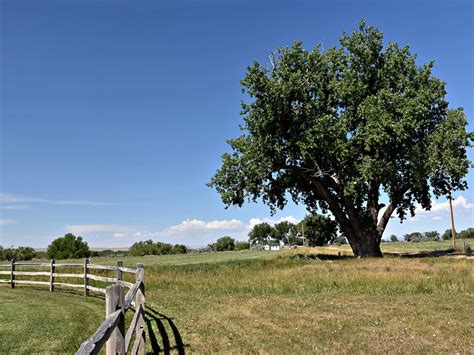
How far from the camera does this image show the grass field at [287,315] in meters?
9.69

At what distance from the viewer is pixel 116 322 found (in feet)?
15.6

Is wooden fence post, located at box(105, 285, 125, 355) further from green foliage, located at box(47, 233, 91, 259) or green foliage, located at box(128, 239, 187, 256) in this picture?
green foliage, located at box(128, 239, 187, 256)

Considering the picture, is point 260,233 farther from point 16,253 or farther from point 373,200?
point 373,200

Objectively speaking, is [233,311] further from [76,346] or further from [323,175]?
[323,175]

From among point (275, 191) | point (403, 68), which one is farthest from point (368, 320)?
point (403, 68)

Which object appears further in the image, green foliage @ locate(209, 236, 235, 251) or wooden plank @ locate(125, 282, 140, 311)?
green foliage @ locate(209, 236, 235, 251)

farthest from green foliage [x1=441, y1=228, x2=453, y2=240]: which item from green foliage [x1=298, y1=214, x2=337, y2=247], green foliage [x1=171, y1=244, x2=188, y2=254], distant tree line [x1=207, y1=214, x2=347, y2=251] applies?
green foliage [x1=171, y1=244, x2=188, y2=254]

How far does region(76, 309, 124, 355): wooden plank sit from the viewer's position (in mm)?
3311

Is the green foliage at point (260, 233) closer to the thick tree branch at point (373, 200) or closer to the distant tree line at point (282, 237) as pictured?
the distant tree line at point (282, 237)

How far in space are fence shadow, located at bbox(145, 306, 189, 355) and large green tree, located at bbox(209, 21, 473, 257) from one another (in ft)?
68.5

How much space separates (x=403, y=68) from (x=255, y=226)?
138 metres

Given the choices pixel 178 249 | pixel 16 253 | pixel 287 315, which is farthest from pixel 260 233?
pixel 287 315

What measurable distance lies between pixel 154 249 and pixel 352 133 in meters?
85.3

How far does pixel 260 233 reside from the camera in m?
170
